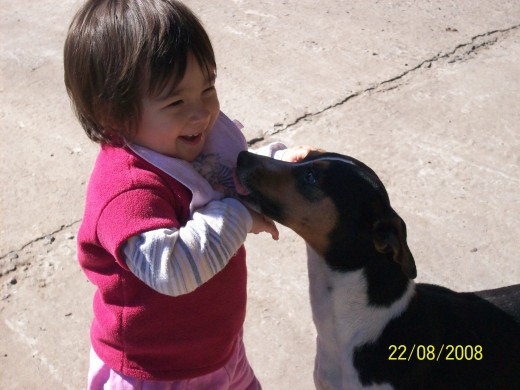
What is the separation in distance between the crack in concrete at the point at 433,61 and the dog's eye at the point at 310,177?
2.19 meters

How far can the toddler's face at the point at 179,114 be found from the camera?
7.67ft

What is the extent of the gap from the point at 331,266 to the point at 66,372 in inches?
57.9

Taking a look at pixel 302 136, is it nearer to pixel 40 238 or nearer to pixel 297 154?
Result: pixel 40 238

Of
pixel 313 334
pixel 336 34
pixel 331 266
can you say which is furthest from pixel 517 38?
pixel 331 266

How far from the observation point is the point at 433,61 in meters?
5.91

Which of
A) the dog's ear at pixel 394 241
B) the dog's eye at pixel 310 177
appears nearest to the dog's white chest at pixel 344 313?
the dog's ear at pixel 394 241

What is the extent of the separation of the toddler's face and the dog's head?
399 mm

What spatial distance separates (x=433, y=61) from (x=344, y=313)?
11.6 ft

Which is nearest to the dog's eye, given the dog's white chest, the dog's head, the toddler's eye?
the dog's head

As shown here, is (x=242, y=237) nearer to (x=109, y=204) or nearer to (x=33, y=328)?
(x=109, y=204)

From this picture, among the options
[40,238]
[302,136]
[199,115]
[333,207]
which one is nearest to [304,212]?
[333,207]

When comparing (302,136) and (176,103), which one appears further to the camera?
(302,136)

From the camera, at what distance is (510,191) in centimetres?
464
